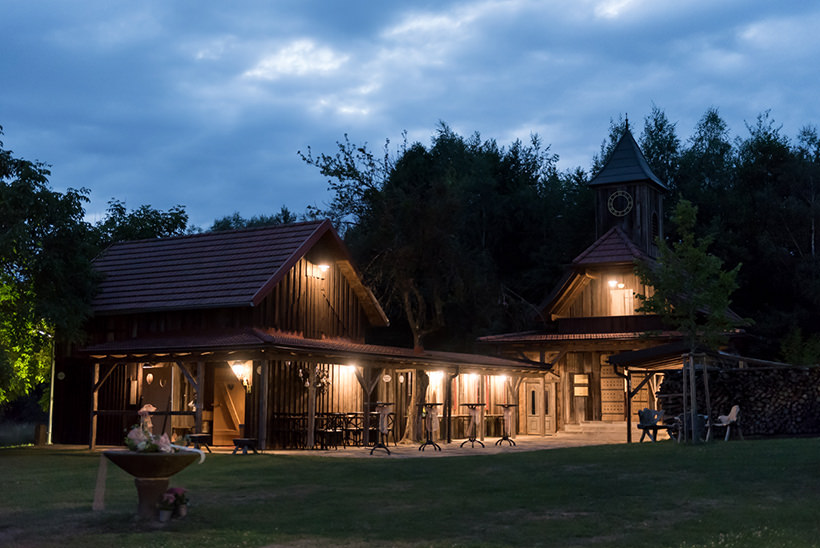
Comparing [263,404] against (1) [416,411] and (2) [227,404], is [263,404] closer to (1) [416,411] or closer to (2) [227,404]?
(2) [227,404]

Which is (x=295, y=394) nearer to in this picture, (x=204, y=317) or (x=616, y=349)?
(x=204, y=317)

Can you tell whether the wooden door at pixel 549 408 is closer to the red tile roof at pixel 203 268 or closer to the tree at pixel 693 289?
the tree at pixel 693 289

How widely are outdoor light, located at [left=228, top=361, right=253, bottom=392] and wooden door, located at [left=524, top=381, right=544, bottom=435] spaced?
451 inches

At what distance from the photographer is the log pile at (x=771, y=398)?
72.3 feet

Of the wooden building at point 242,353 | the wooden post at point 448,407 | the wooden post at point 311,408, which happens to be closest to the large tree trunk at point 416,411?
the wooden building at point 242,353

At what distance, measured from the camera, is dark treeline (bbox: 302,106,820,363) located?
32.5 metres

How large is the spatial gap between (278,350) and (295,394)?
111 inches

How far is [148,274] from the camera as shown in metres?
28.5

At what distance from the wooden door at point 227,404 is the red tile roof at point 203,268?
2658 mm

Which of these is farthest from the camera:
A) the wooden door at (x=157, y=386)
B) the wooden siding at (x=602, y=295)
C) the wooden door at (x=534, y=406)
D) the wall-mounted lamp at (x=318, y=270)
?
the wooden siding at (x=602, y=295)

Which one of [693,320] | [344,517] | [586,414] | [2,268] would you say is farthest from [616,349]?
[344,517]

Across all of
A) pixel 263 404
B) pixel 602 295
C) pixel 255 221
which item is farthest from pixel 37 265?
pixel 255 221

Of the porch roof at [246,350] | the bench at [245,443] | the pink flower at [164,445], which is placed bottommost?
the bench at [245,443]

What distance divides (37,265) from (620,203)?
912 inches
